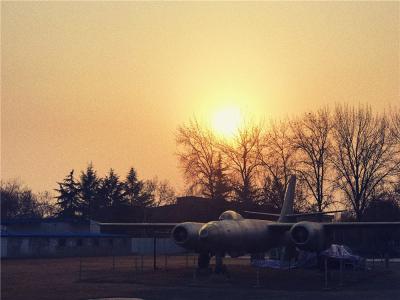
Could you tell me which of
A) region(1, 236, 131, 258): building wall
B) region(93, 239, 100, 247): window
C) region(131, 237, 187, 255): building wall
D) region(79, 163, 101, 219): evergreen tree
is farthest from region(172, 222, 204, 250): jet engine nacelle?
region(79, 163, 101, 219): evergreen tree

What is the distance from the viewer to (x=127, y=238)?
7112cm

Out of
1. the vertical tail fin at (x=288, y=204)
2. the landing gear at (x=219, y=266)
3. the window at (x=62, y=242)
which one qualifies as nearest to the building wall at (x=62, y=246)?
the window at (x=62, y=242)

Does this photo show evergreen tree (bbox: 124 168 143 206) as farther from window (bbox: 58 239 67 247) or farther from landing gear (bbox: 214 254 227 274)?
landing gear (bbox: 214 254 227 274)

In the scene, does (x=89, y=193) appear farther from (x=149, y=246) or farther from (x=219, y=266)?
(x=219, y=266)

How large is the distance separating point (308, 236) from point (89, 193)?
78935 millimetres

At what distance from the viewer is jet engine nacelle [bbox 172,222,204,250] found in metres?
36.5

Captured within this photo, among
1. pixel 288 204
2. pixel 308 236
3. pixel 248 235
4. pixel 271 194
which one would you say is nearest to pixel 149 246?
pixel 271 194

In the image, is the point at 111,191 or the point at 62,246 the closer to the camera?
the point at 62,246

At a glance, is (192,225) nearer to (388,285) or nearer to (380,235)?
(388,285)

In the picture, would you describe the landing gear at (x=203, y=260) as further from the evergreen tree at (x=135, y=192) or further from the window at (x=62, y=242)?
the evergreen tree at (x=135, y=192)

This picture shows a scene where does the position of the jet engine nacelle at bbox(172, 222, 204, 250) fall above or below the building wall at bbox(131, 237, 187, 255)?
above

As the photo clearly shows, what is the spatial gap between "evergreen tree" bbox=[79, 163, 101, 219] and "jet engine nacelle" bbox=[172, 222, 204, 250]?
225ft

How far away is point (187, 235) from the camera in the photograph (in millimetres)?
36625

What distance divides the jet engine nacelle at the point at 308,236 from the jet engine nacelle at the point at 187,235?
585 centimetres
